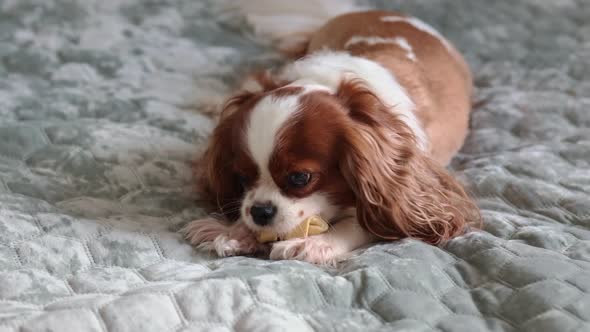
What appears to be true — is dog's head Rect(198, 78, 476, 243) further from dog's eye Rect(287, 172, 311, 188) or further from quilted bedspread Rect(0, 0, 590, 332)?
quilted bedspread Rect(0, 0, 590, 332)

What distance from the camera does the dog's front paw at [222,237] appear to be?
5.13 feet

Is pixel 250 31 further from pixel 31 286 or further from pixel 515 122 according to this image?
pixel 31 286

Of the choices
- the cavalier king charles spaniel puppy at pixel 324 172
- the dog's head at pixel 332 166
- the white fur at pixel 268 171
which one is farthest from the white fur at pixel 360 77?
the white fur at pixel 268 171

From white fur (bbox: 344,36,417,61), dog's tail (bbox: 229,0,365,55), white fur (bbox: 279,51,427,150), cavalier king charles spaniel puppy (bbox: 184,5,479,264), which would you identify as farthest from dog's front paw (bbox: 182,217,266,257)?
dog's tail (bbox: 229,0,365,55)

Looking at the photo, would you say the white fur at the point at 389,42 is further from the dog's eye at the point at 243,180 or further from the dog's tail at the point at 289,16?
the dog's eye at the point at 243,180

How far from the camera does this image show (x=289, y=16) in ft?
9.91

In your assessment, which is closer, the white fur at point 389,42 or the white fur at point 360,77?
the white fur at point 360,77

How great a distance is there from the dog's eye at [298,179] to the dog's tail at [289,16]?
1.30 metres

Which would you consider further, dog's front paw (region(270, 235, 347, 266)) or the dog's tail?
the dog's tail

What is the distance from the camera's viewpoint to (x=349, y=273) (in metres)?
1.39

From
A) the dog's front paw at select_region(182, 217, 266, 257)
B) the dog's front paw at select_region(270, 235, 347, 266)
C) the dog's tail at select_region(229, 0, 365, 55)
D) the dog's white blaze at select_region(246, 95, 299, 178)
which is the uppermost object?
the dog's white blaze at select_region(246, 95, 299, 178)

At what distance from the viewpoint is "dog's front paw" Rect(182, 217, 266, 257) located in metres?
1.56

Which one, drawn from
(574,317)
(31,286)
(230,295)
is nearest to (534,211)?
(574,317)

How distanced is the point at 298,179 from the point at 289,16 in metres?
1.55
